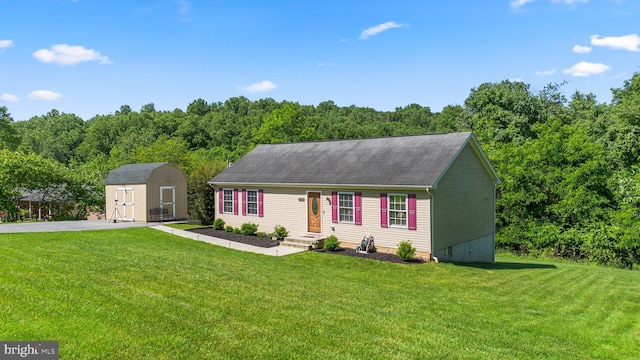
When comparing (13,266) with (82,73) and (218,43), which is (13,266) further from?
(82,73)

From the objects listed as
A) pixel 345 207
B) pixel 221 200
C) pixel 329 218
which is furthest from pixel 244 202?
pixel 345 207

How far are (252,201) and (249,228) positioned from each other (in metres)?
1.36

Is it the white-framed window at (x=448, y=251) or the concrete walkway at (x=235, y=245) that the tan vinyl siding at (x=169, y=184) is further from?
the white-framed window at (x=448, y=251)

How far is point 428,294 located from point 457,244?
7.38 m

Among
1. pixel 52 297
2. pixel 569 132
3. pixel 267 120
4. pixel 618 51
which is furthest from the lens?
pixel 267 120

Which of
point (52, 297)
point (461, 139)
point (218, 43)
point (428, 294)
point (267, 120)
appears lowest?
point (428, 294)

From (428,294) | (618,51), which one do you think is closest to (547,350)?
(428,294)

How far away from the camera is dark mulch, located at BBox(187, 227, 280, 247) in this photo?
59.5ft

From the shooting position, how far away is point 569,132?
25875 mm

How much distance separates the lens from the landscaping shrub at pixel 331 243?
16.4 m

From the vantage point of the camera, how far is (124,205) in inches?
933

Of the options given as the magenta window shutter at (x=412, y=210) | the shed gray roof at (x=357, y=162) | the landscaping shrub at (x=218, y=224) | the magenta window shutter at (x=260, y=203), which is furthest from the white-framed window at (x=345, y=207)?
the landscaping shrub at (x=218, y=224)

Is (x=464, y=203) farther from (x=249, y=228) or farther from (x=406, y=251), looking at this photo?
(x=249, y=228)

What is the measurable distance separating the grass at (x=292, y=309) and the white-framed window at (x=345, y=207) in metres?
3.54
